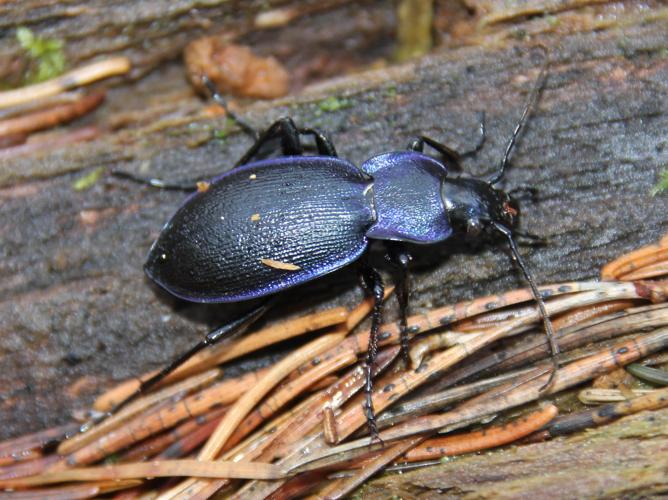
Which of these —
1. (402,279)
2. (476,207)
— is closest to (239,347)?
A: (402,279)

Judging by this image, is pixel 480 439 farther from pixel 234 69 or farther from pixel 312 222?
pixel 234 69

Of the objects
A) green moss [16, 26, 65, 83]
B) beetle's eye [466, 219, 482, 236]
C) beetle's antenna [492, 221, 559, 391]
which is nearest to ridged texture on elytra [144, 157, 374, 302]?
beetle's eye [466, 219, 482, 236]

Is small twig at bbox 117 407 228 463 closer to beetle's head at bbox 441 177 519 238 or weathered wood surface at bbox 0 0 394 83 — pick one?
beetle's head at bbox 441 177 519 238

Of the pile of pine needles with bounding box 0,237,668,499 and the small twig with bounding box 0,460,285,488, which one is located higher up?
the pile of pine needles with bounding box 0,237,668,499

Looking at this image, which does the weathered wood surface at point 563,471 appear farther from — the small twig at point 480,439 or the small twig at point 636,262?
the small twig at point 636,262

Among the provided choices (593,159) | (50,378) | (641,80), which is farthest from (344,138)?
(50,378)
